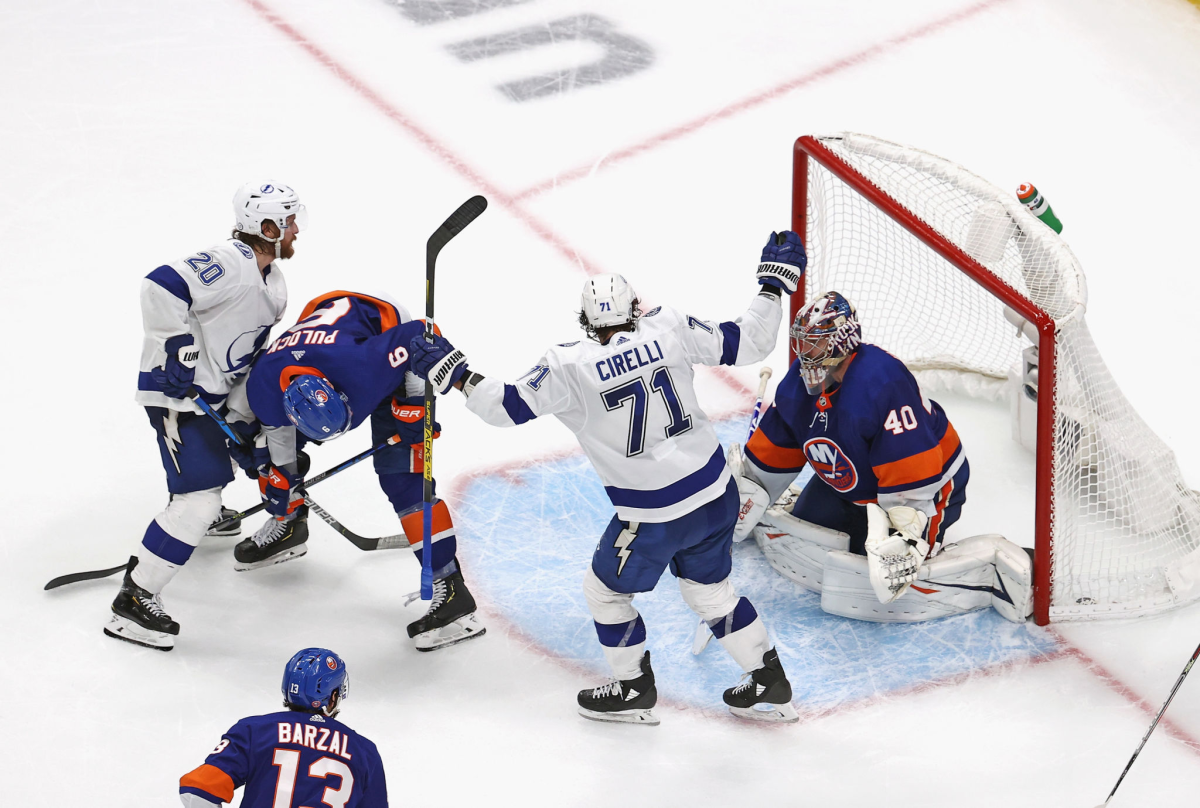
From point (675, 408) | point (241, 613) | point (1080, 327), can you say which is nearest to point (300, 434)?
point (241, 613)

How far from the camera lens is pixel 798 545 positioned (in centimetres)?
379

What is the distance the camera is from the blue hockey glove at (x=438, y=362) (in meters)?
3.16

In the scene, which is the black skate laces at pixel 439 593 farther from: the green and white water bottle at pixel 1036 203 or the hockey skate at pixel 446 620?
the green and white water bottle at pixel 1036 203

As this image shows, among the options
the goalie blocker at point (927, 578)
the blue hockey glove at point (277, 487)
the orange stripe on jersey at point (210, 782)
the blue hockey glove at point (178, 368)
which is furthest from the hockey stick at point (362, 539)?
the orange stripe on jersey at point (210, 782)

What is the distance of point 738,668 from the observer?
3.61m

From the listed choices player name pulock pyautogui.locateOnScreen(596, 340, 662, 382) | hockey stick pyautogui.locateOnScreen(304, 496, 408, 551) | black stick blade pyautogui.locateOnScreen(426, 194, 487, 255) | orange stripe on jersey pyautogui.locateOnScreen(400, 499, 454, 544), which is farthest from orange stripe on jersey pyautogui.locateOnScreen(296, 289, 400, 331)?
player name pulock pyautogui.locateOnScreen(596, 340, 662, 382)

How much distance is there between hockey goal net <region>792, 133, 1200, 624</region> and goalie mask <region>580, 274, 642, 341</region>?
0.89 m

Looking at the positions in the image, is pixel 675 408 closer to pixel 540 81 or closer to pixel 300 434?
pixel 300 434

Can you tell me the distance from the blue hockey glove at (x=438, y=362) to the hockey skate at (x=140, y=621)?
38.6 inches

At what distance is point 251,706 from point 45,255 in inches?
94.9

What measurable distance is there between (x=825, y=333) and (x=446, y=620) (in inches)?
47.3

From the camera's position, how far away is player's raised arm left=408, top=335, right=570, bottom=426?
10.1 feet

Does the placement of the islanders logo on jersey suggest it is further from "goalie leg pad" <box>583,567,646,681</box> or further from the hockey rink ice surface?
"goalie leg pad" <box>583,567,646,681</box>

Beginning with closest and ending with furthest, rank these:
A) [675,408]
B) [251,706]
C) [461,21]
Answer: [675,408] → [251,706] → [461,21]
